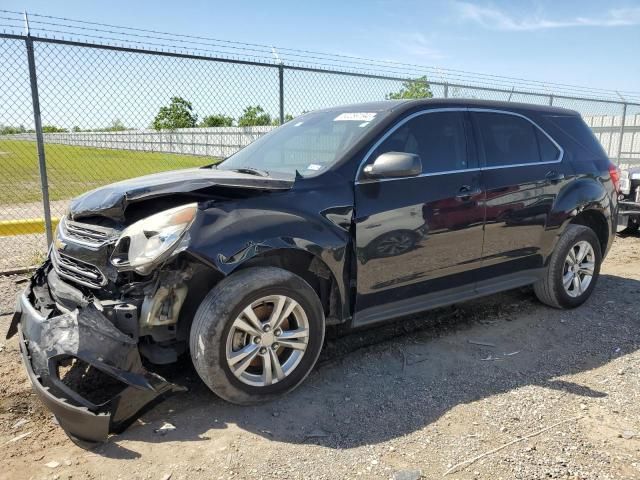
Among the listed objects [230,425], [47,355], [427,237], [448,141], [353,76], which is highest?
[353,76]

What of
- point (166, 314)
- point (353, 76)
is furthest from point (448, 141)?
point (353, 76)

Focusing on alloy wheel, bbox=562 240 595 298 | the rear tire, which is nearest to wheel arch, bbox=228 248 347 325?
the rear tire

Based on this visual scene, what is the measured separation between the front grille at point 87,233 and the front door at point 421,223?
1562 millimetres

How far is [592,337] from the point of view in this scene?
427 centimetres

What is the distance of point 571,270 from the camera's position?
4.85m

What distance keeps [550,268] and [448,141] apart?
1.69m

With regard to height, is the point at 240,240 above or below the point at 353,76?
below

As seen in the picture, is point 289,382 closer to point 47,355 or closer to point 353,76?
point 47,355

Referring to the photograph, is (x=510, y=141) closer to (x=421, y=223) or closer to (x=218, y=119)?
(x=421, y=223)

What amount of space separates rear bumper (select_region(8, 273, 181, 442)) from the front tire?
12.2 inches

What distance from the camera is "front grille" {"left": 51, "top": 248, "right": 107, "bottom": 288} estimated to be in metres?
2.92

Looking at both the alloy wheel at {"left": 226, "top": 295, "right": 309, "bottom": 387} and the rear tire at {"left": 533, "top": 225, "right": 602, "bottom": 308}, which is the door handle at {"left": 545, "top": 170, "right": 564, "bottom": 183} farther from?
the alloy wheel at {"left": 226, "top": 295, "right": 309, "bottom": 387}

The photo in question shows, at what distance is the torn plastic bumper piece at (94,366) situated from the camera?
100 inches

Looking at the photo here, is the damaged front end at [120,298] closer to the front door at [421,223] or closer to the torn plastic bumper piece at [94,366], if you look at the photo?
the torn plastic bumper piece at [94,366]
